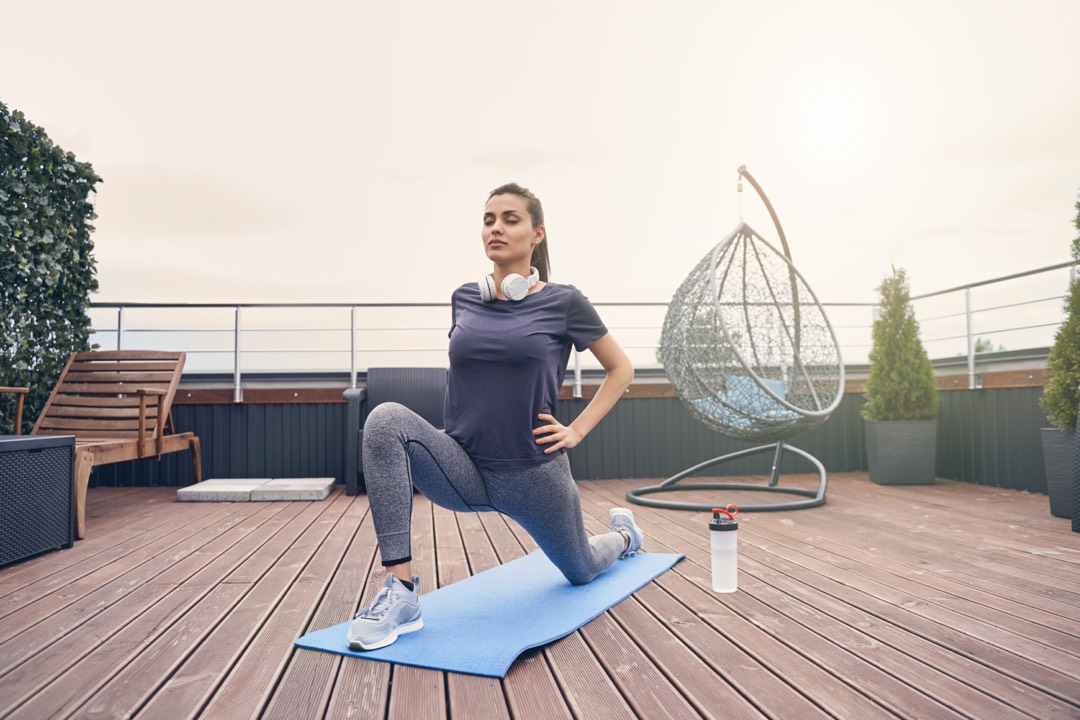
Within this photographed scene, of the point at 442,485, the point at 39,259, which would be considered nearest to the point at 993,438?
the point at 442,485

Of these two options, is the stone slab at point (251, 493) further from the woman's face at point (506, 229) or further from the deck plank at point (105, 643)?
the woman's face at point (506, 229)

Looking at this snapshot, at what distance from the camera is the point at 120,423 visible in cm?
466

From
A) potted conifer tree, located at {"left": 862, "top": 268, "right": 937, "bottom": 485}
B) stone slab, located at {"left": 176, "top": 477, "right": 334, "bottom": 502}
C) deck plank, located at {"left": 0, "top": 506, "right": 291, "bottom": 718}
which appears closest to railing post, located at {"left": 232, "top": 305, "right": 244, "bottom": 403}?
stone slab, located at {"left": 176, "top": 477, "right": 334, "bottom": 502}

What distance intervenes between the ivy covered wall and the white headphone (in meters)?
3.86

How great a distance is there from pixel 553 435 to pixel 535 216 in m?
0.66

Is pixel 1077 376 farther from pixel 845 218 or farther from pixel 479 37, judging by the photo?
pixel 479 37

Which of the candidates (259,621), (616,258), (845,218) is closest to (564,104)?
(616,258)

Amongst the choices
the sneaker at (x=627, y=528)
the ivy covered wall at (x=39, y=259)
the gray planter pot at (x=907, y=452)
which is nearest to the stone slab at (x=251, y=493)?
the ivy covered wall at (x=39, y=259)

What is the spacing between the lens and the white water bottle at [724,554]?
2279 millimetres

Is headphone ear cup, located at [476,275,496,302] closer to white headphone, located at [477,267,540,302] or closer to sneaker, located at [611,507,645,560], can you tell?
white headphone, located at [477,267,540,302]

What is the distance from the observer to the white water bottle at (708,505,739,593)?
228 centimetres

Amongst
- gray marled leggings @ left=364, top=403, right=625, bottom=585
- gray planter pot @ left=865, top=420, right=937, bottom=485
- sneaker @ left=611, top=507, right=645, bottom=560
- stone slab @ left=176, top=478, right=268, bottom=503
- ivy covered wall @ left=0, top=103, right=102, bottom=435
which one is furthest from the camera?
gray planter pot @ left=865, top=420, right=937, bottom=485

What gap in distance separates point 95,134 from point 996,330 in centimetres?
707

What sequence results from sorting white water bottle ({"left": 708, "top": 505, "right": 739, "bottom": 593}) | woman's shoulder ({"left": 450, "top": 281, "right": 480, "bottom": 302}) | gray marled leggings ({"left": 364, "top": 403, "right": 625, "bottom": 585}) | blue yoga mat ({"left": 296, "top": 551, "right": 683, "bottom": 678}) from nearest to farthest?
blue yoga mat ({"left": 296, "top": 551, "right": 683, "bottom": 678}) < gray marled leggings ({"left": 364, "top": 403, "right": 625, "bottom": 585}) < woman's shoulder ({"left": 450, "top": 281, "right": 480, "bottom": 302}) < white water bottle ({"left": 708, "top": 505, "right": 739, "bottom": 593})
